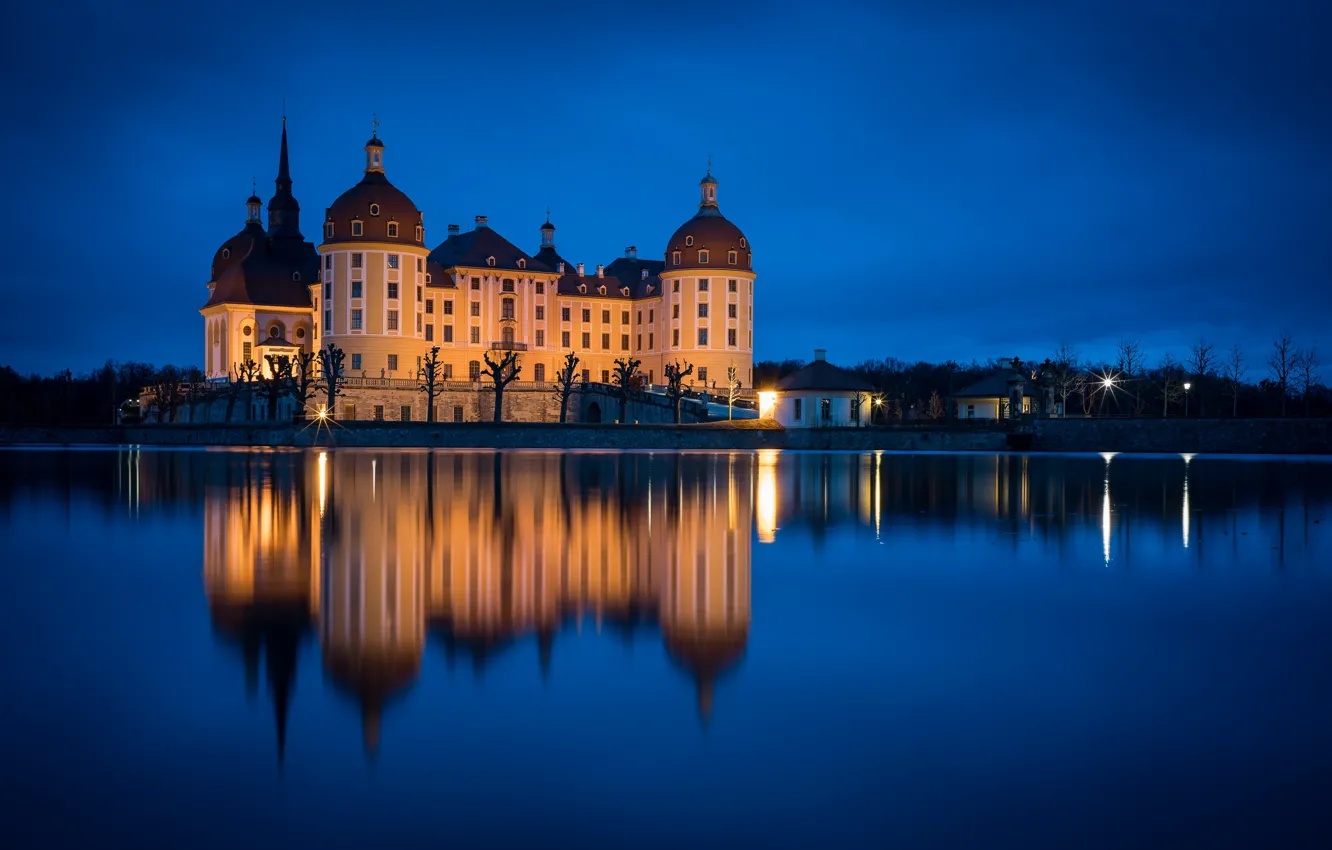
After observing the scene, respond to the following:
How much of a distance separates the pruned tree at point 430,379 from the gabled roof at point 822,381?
2329 cm

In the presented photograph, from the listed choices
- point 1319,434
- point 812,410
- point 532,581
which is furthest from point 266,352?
point 532,581

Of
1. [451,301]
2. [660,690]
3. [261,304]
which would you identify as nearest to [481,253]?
[451,301]

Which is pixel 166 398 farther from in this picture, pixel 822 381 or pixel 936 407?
pixel 936 407

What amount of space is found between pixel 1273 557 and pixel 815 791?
34.7 ft

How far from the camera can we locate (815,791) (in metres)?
5.12

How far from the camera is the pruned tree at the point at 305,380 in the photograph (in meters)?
70.3

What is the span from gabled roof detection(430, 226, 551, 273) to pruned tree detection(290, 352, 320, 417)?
44.4ft

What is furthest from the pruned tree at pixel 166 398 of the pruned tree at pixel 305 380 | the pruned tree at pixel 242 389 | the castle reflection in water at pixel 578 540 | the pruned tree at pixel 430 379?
the castle reflection in water at pixel 578 540

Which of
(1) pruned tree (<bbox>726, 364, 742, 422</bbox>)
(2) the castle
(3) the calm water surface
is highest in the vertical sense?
(2) the castle

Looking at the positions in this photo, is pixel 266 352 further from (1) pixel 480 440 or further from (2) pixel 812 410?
(2) pixel 812 410

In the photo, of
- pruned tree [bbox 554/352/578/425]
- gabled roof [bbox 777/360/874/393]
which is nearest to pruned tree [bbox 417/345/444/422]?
pruned tree [bbox 554/352/578/425]

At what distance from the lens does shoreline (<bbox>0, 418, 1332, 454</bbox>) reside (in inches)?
2363

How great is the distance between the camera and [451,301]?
88125 millimetres

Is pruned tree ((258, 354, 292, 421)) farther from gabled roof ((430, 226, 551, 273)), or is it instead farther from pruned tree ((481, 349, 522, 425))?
gabled roof ((430, 226, 551, 273))
